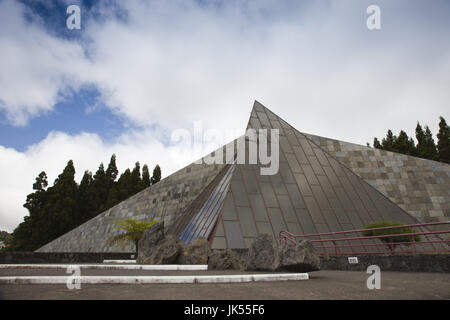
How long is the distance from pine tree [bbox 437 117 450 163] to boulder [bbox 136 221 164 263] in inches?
1593

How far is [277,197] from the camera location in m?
13.8

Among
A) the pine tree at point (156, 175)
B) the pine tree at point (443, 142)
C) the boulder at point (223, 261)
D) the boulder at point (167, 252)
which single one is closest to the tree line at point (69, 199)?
the pine tree at point (156, 175)

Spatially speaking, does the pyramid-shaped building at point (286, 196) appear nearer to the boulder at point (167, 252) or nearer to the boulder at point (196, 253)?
the boulder at point (196, 253)

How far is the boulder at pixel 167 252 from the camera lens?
9930mm

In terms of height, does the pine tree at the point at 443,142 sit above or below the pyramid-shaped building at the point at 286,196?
above

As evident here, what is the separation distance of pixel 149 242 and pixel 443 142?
42647mm

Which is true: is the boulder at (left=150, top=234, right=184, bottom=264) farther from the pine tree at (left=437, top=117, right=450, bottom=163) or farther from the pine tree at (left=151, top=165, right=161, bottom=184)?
the pine tree at (left=437, top=117, right=450, bottom=163)

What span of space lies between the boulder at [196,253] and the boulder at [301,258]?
12.9ft

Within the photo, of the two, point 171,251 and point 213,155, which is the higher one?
point 213,155

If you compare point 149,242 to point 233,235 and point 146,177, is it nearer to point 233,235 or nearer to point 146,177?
point 233,235

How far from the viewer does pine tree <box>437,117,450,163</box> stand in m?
37.9
